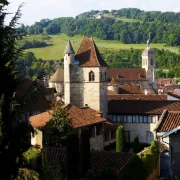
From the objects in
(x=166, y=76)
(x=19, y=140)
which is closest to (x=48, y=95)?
(x=19, y=140)

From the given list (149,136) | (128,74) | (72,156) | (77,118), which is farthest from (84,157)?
(128,74)

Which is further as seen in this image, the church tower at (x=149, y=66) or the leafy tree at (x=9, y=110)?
the church tower at (x=149, y=66)

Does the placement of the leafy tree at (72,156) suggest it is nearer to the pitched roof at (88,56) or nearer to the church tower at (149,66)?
the pitched roof at (88,56)

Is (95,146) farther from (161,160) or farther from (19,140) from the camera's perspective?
(19,140)

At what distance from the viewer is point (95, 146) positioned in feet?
156

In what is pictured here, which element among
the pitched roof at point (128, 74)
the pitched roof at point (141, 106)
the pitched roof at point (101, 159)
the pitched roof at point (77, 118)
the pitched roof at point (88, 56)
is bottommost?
the pitched roof at point (128, 74)

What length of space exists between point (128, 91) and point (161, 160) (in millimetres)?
49404

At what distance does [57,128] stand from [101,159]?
924 centimetres

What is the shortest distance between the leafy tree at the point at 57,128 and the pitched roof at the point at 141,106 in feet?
54.2

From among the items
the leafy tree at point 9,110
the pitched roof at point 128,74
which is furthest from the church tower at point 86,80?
the pitched roof at point 128,74

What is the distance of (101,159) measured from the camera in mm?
30234

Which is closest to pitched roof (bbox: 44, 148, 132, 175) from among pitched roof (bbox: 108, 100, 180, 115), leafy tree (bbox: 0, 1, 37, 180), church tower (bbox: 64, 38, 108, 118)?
leafy tree (bbox: 0, 1, 37, 180)

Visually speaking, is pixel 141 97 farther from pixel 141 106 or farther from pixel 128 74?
pixel 128 74

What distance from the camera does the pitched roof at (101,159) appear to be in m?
29.1
